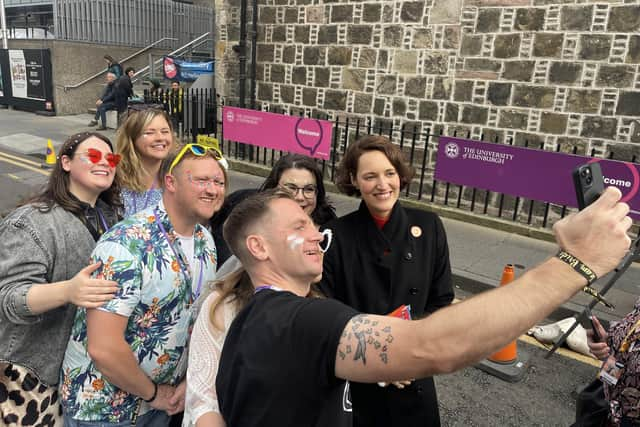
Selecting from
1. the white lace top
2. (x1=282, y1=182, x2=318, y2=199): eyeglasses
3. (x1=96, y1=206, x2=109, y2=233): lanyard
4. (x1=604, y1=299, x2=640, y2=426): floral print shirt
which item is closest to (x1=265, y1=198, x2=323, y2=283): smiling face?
the white lace top

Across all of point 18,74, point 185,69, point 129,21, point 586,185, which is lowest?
point 586,185

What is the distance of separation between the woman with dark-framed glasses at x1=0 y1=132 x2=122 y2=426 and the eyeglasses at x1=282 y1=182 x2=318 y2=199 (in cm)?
116

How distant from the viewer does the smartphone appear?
121 centimetres

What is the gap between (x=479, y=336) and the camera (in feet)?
3.53

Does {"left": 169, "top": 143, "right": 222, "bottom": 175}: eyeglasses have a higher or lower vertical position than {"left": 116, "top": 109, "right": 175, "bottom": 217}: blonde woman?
higher

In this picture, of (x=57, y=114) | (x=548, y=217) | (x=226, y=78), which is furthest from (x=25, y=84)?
(x=548, y=217)

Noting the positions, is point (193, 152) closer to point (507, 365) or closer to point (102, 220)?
point (102, 220)

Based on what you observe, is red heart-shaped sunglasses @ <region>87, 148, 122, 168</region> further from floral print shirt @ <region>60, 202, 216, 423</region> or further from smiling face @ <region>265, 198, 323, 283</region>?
smiling face @ <region>265, 198, 323, 283</region>

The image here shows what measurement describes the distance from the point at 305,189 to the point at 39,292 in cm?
159

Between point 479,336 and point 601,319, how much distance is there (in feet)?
14.9

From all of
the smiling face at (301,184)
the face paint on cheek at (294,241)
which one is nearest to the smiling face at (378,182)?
the smiling face at (301,184)

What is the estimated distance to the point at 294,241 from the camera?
149 cm

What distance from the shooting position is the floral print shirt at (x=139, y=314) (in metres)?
1.75

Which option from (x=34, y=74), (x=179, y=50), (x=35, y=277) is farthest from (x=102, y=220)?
(x=34, y=74)
